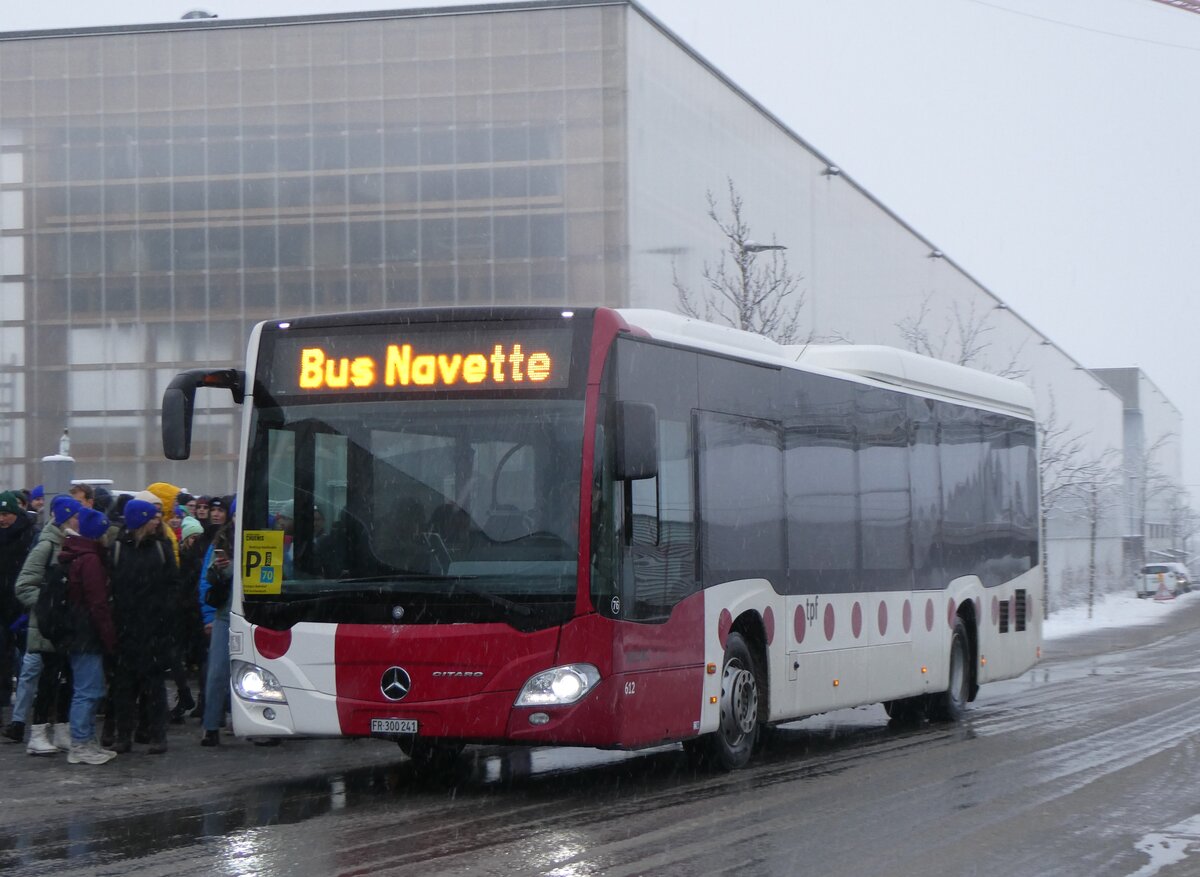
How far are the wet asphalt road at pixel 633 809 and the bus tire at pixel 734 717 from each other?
6.2 inches

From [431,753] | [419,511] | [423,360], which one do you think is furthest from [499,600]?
[431,753]

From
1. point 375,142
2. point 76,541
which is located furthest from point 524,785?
point 375,142

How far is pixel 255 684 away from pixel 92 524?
198cm

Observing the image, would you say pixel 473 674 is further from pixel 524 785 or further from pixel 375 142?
pixel 375 142

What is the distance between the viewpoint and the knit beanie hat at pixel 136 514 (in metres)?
11.7

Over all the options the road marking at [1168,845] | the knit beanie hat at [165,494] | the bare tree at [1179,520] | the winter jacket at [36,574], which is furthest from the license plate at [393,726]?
the bare tree at [1179,520]

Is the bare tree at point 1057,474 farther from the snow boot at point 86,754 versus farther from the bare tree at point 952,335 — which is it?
the snow boot at point 86,754

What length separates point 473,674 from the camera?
385 inches

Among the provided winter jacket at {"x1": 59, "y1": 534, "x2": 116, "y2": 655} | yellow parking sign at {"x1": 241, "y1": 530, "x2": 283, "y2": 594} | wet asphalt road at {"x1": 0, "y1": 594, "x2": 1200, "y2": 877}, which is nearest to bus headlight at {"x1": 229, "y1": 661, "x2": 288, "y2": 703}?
yellow parking sign at {"x1": 241, "y1": 530, "x2": 283, "y2": 594}

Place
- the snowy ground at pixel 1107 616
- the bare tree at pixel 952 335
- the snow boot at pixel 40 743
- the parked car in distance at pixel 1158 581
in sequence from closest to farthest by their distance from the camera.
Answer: the snow boot at pixel 40 743 < the snowy ground at pixel 1107 616 < the bare tree at pixel 952 335 < the parked car in distance at pixel 1158 581

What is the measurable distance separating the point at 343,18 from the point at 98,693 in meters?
36.2

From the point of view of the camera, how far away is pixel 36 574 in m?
11.7

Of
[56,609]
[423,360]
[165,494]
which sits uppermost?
[423,360]

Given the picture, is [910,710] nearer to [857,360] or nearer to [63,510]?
[857,360]
